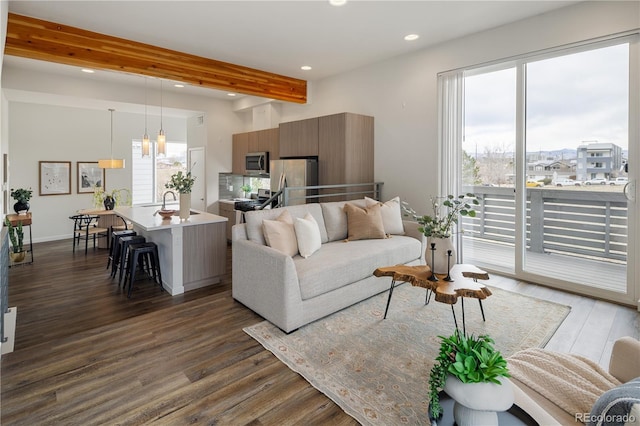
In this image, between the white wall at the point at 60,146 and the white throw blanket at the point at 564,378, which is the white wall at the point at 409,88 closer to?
the white wall at the point at 60,146

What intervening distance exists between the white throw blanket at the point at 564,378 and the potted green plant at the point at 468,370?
0.32 metres

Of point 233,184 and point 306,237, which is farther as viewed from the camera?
point 233,184

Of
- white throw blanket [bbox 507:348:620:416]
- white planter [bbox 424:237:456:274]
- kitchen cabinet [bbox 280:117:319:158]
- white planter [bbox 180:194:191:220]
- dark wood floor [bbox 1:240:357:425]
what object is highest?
kitchen cabinet [bbox 280:117:319:158]

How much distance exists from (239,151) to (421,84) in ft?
13.6

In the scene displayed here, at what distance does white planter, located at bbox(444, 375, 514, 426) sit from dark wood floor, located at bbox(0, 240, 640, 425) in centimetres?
90

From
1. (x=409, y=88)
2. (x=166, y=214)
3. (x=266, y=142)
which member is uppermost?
(x=409, y=88)

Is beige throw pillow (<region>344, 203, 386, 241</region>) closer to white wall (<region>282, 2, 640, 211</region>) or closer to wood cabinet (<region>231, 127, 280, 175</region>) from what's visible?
white wall (<region>282, 2, 640, 211</region>)

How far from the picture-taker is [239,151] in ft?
24.1

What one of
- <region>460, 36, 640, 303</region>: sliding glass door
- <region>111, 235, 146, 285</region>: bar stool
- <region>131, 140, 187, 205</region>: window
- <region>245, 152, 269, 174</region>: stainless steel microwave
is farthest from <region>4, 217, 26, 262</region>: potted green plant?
<region>460, 36, 640, 303</region>: sliding glass door

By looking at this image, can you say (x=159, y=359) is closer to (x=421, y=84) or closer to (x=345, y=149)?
(x=345, y=149)

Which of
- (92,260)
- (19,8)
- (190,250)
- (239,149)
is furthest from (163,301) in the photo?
(239,149)

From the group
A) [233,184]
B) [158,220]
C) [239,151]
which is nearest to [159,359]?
[158,220]

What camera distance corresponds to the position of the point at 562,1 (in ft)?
11.1

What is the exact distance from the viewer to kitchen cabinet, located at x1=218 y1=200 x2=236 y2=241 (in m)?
6.72
